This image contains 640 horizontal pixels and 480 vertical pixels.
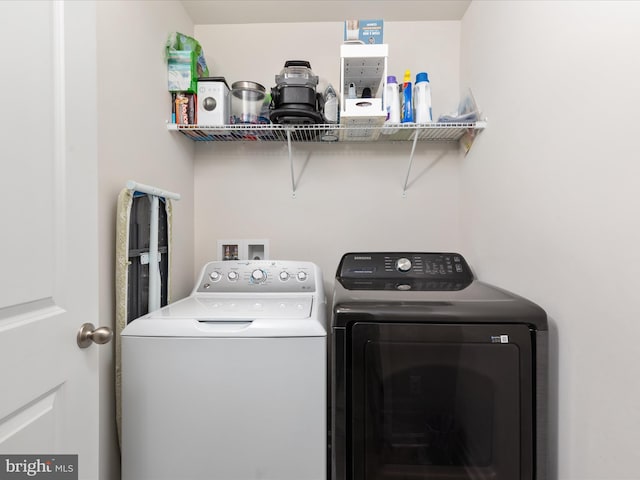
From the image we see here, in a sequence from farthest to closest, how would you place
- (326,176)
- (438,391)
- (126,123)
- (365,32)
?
(326,176) → (365,32) → (126,123) → (438,391)

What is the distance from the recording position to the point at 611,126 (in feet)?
2.61

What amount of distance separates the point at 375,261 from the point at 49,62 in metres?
1.34

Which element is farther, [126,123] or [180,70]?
[180,70]

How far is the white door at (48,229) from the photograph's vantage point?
25.3 inches

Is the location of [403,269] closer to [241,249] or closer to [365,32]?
[241,249]

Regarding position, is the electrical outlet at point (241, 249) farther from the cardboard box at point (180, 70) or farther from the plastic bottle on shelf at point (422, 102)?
the plastic bottle on shelf at point (422, 102)

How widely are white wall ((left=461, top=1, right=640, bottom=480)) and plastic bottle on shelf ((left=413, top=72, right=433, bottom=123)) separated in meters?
0.32

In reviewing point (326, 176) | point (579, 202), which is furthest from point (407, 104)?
point (579, 202)

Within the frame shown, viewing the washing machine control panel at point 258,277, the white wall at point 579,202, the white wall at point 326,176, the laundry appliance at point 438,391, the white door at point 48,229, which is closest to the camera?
the white door at point 48,229

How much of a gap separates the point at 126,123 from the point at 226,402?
3.55 feet

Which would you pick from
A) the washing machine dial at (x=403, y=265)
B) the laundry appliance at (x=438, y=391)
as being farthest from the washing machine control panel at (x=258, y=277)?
the laundry appliance at (x=438, y=391)

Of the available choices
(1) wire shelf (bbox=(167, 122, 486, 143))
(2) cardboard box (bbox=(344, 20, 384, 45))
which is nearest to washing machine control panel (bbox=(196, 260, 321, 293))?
(1) wire shelf (bbox=(167, 122, 486, 143))

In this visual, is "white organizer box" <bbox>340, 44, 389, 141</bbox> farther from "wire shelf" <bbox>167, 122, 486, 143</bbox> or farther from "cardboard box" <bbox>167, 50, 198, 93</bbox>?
"cardboard box" <bbox>167, 50, 198, 93</bbox>

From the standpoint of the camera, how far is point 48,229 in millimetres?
736
